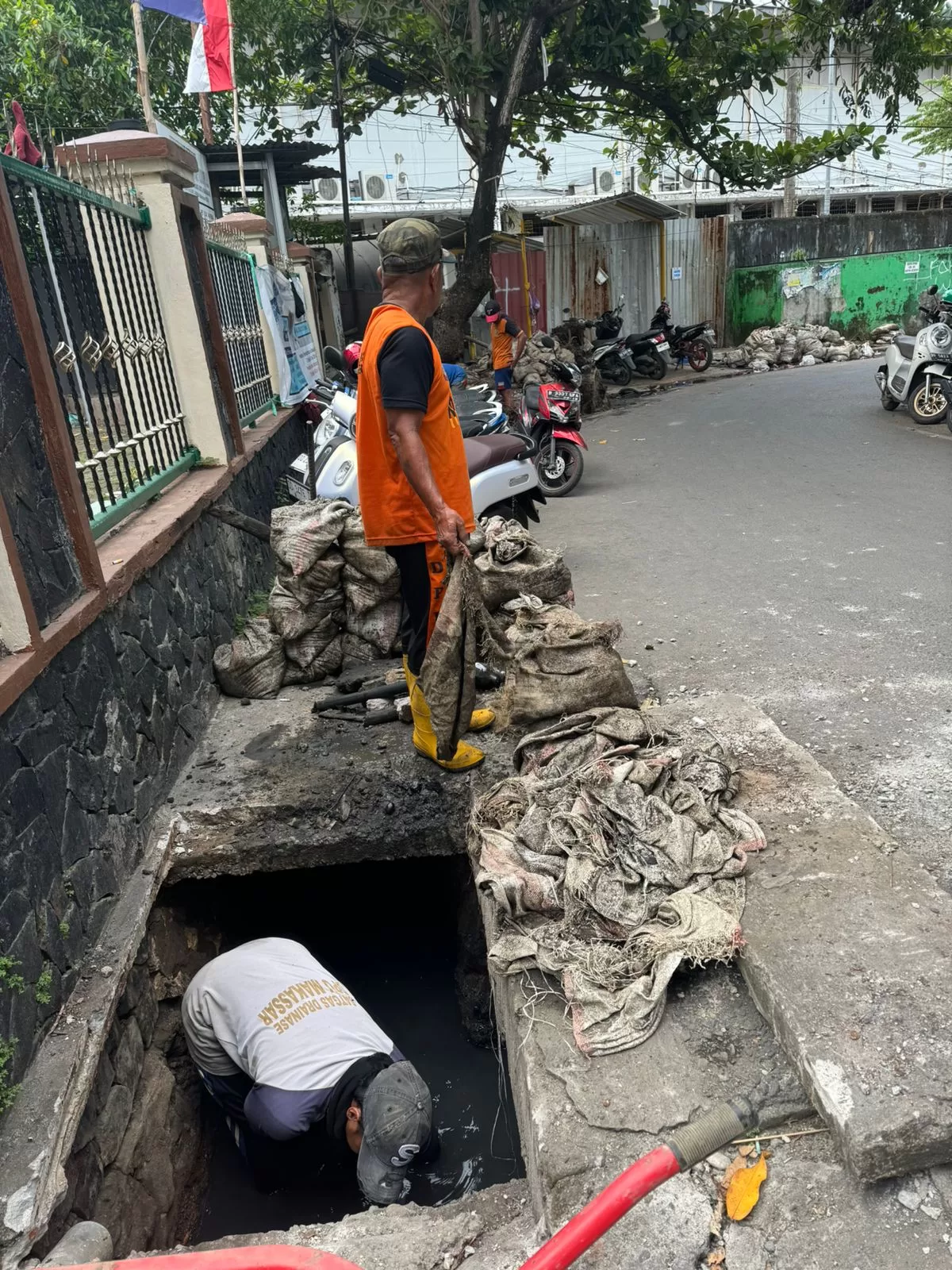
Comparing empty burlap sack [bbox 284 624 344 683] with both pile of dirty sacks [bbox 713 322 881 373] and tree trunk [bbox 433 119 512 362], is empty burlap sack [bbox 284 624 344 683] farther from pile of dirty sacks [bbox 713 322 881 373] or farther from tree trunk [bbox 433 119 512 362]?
pile of dirty sacks [bbox 713 322 881 373]

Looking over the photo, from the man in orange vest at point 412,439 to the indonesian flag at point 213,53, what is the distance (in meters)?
7.73

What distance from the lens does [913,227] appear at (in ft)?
64.1

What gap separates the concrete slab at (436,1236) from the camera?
181 cm

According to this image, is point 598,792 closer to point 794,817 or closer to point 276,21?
point 794,817

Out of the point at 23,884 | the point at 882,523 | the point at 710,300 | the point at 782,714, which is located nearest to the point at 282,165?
the point at 710,300

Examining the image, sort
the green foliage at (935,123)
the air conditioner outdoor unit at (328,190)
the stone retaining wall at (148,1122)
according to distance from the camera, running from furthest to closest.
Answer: the air conditioner outdoor unit at (328,190) < the green foliage at (935,123) < the stone retaining wall at (148,1122)

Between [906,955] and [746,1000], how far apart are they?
0.39 m

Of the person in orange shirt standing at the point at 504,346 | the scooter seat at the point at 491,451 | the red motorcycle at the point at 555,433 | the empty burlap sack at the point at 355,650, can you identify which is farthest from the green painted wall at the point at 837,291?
the empty burlap sack at the point at 355,650

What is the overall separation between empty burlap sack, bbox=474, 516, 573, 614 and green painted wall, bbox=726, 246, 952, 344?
54.5ft

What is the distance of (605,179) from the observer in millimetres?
25281

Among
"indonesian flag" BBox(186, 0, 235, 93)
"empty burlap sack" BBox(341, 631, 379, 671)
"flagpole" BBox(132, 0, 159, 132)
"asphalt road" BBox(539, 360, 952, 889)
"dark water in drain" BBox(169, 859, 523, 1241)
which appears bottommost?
"dark water in drain" BBox(169, 859, 523, 1241)

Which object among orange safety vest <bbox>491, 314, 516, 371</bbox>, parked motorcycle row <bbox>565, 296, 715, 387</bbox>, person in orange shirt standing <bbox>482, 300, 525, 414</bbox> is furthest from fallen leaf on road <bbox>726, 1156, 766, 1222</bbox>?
parked motorcycle row <bbox>565, 296, 715, 387</bbox>

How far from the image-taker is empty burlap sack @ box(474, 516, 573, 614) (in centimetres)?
455

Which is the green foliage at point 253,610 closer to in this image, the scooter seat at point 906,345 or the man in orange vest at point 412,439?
the man in orange vest at point 412,439
